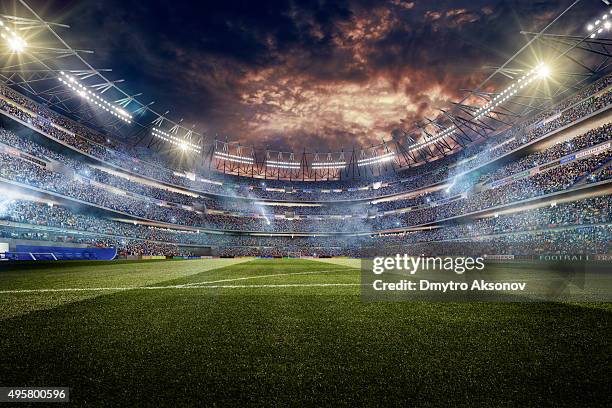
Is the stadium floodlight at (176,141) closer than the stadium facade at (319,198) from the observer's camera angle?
No

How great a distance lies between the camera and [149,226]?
49438 mm

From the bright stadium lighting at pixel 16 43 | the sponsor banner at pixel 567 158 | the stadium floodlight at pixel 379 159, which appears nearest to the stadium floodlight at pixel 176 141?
the bright stadium lighting at pixel 16 43

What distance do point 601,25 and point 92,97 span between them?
52.8 m

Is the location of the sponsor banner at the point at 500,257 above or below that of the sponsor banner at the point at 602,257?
below

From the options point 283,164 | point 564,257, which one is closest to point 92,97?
point 283,164

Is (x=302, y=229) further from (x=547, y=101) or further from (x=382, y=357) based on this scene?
(x=382, y=357)

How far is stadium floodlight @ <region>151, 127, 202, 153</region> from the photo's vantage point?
2071 inches

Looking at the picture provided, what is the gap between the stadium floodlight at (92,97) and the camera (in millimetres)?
33169

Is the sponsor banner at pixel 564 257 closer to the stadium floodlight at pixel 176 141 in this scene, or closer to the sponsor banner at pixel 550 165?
the sponsor banner at pixel 550 165

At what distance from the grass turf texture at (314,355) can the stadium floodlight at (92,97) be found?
3929 centimetres

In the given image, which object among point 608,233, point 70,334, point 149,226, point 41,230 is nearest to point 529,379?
point 70,334

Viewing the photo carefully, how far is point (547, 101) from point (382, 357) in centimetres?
A: 4672

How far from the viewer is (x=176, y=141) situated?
187 ft

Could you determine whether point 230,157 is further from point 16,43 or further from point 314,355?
point 314,355
